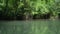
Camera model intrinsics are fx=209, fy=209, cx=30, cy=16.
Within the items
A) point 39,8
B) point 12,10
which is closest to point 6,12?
point 12,10

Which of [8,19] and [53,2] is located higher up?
[53,2]

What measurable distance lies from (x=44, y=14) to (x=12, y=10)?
4.42 meters

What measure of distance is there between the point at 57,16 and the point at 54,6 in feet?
4.85

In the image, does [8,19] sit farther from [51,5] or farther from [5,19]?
[51,5]

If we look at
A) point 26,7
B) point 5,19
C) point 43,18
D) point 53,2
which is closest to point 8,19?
point 5,19

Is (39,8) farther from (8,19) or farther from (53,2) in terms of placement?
(8,19)

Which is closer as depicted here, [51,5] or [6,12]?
[6,12]

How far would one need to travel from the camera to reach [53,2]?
2908 centimetres

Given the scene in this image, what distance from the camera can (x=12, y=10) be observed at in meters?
27.2

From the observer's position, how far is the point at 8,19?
2703cm

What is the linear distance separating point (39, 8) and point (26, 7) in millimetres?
1893

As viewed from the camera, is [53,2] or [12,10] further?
[53,2]

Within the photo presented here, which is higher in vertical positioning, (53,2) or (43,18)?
(53,2)

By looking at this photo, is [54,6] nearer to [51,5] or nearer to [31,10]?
[51,5]
